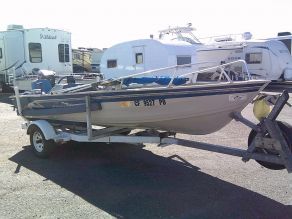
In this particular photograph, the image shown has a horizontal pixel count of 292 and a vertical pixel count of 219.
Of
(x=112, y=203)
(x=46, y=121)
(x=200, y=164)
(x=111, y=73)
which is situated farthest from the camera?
(x=111, y=73)

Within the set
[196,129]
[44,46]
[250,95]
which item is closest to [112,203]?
[196,129]

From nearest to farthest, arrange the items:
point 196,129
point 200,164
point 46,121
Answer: point 196,129 → point 200,164 → point 46,121

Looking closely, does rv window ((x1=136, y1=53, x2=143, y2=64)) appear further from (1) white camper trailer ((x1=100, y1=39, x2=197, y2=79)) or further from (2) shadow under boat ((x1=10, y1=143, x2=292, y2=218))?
(2) shadow under boat ((x1=10, y1=143, x2=292, y2=218))

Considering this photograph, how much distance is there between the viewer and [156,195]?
4.94 meters

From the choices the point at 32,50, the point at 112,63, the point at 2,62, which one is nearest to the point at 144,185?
the point at 112,63

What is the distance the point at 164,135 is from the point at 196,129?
0.49m

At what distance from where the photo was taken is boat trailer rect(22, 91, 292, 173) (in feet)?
15.1

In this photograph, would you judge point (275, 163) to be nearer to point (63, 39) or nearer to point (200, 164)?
point (200, 164)

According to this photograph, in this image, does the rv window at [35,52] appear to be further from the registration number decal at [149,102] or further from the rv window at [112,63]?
the registration number decal at [149,102]

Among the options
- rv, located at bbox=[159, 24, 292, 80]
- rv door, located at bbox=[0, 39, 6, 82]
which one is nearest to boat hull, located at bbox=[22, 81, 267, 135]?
rv, located at bbox=[159, 24, 292, 80]

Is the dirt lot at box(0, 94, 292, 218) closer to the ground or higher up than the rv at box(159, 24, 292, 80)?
closer to the ground

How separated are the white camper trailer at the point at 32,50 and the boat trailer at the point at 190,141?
10944 millimetres

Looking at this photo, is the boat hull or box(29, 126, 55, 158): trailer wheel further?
box(29, 126, 55, 158): trailer wheel

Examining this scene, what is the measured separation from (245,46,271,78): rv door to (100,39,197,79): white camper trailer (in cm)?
237
